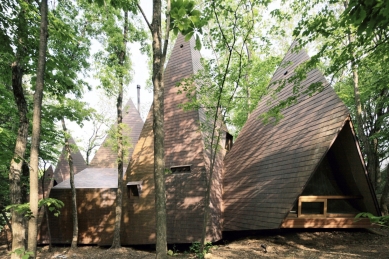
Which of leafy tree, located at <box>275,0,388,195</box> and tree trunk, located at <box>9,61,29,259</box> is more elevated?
leafy tree, located at <box>275,0,388,195</box>

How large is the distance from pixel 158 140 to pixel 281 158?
4791mm

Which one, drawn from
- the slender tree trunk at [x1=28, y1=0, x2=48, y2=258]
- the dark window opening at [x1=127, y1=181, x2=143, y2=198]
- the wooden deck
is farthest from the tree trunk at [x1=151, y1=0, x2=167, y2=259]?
the dark window opening at [x1=127, y1=181, x2=143, y2=198]

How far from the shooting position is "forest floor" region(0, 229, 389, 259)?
6.20 m

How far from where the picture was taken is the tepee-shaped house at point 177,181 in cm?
856

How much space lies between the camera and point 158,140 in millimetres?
4703

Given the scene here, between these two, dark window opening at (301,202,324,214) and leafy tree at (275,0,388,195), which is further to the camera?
dark window opening at (301,202,324,214)

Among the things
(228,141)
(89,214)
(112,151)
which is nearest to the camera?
(89,214)

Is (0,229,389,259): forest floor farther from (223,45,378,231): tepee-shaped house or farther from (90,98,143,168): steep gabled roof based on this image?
(90,98,143,168): steep gabled roof

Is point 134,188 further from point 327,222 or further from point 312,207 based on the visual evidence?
point 327,222

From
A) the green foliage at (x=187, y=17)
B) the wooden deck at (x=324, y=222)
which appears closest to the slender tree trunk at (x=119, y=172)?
the wooden deck at (x=324, y=222)

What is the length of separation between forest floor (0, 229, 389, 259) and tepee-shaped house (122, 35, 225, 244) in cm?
81

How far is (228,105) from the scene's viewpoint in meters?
7.86

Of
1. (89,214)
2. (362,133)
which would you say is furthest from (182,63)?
(362,133)

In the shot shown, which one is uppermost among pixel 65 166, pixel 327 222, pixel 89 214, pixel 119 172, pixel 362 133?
pixel 362 133
